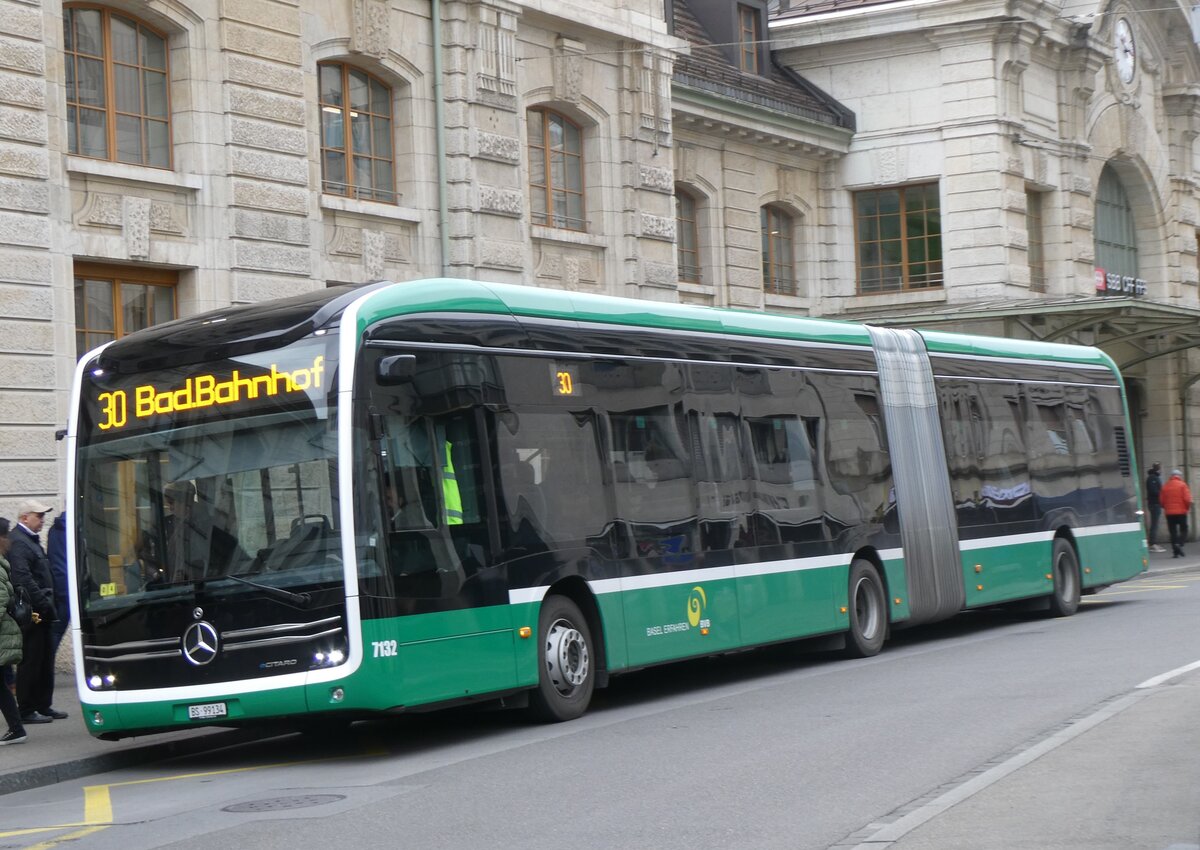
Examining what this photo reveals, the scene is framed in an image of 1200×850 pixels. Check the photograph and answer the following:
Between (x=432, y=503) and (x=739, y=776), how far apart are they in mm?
3154

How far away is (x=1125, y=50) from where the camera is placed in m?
40.8

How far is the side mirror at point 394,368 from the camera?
11.4 metres

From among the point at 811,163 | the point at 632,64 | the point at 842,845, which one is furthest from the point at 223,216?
the point at 811,163

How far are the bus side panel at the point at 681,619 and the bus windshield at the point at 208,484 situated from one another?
10.7 ft

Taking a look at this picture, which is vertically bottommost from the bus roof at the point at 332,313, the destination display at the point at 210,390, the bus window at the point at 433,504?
the bus window at the point at 433,504

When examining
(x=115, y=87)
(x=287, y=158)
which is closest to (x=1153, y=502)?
(x=287, y=158)

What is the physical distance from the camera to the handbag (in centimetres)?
1279

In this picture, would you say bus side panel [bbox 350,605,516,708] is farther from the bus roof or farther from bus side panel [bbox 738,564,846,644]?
bus side panel [bbox 738,564,846,644]

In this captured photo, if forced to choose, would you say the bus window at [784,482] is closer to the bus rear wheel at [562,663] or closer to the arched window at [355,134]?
the bus rear wheel at [562,663]

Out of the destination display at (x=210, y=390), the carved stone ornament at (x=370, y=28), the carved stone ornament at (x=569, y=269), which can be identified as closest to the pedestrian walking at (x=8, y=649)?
the destination display at (x=210, y=390)

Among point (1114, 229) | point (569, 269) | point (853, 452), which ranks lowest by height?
point (853, 452)

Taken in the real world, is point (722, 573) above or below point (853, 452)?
below

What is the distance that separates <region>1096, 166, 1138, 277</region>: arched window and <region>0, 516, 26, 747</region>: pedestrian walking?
31900 mm

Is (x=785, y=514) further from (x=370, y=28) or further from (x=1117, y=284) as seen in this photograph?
(x=1117, y=284)
